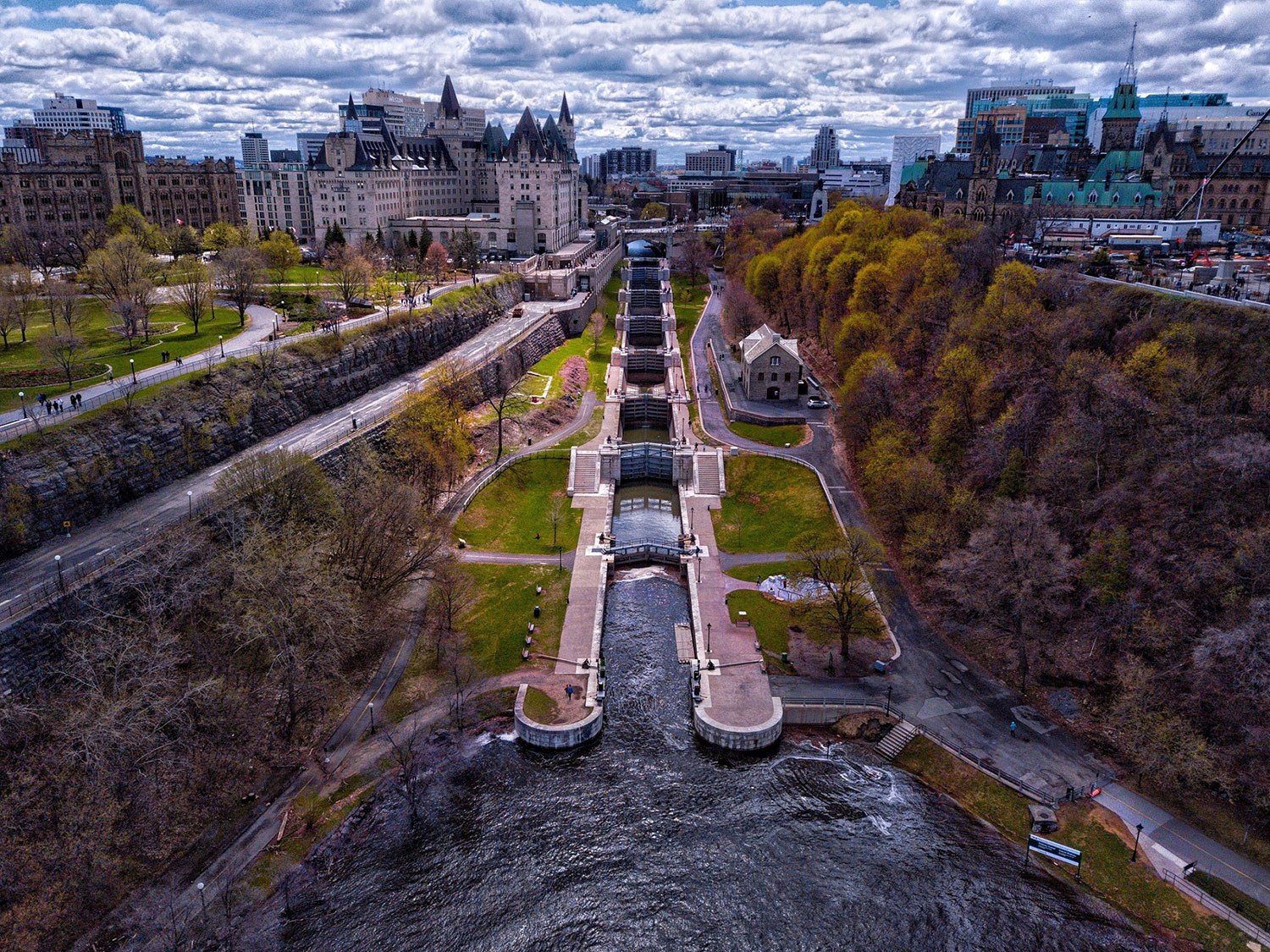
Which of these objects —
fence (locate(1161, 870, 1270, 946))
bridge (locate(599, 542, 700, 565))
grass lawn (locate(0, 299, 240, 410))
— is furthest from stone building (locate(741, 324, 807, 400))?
fence (locate(1161, 870, 1270, 946))

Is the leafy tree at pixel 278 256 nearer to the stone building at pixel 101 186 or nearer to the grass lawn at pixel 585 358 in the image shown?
the grass lawn at pixel 585 358

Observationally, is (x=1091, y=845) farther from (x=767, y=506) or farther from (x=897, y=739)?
(x=767, y=506)

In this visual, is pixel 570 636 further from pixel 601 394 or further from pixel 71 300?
pixel 71 300

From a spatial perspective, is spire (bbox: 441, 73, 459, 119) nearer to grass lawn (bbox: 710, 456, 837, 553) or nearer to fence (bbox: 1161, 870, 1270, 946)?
grass lawn (bbox: 710, 456, 837, 553)

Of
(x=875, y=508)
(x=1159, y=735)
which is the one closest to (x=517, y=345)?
(x=875, y=508)

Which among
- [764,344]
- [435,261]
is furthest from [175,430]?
[435,261]

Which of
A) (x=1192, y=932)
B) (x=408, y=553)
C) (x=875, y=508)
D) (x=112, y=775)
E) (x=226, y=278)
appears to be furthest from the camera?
(x=226, y=278)
